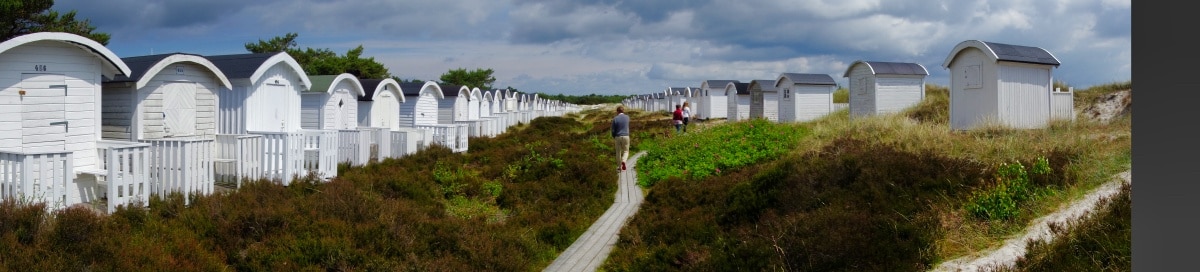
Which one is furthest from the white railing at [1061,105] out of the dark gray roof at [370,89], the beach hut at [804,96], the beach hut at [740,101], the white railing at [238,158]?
the beach hut at [740,101]

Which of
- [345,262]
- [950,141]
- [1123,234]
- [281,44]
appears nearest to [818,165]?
[950,141]

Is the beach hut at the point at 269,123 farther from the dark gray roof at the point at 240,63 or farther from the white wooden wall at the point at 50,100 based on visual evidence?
the white wooden wall at the point at 50,100

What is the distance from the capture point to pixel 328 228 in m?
9.27

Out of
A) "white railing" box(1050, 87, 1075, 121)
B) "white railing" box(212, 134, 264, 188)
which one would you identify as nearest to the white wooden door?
"white railing" box(212, 134, 264, 188)

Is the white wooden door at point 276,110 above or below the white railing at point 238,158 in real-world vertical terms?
above

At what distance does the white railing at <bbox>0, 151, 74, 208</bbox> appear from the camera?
8906 mm

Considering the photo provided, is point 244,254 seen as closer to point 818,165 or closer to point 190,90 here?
point 190,90

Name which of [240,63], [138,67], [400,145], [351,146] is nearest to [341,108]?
[400,145]

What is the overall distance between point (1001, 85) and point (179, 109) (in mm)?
16808

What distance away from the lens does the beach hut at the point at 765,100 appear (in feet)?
126

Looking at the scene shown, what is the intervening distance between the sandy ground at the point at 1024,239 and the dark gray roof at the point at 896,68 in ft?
67.9

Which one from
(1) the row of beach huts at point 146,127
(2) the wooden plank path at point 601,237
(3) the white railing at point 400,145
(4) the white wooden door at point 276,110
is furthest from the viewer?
(3) the white railing at point 400,145

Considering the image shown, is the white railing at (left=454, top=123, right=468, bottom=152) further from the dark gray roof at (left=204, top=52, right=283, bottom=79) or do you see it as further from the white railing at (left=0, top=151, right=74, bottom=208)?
the white railing at (left=0, top=151, right=74, bottom=208)

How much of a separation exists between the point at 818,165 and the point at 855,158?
0.71 m
